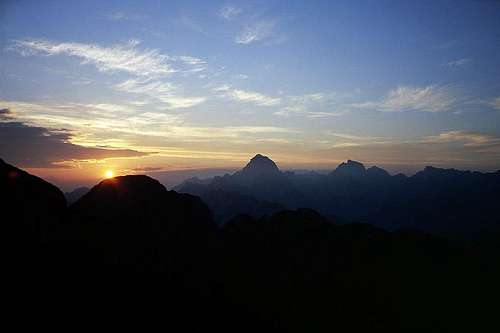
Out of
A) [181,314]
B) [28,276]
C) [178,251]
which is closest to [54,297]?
[28,276]

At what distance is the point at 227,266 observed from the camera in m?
63.0

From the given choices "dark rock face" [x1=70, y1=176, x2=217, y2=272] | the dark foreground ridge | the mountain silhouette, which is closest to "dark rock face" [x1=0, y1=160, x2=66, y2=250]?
the mountain silhouette

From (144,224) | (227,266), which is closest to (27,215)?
(144,224)

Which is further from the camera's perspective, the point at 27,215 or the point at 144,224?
the point at 144,224

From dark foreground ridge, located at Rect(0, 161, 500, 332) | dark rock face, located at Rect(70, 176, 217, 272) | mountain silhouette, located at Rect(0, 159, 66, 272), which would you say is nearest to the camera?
mountain silhouette, located at Rect(0, 159, 66, 272)

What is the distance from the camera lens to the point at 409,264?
213ft

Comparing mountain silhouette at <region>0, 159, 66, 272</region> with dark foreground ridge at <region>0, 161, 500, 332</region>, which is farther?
dark foreground ridge at <region>0, 161, 500, 332</region>

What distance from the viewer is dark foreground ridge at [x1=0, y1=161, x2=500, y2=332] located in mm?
29781

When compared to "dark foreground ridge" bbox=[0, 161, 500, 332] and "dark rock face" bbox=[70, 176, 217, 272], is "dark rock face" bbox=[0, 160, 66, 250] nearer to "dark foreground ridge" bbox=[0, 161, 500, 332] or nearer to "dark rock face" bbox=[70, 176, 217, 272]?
"dark foreground ridge" bbox=[0, 161, 500, 332]

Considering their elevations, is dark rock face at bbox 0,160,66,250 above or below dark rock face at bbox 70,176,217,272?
above

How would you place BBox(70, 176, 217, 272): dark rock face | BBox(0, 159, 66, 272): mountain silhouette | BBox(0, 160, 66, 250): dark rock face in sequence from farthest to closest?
BBox(70, 176, 217, 272): dark rock face → BBox(0, 160, 66, 250): dark rock face → BBox(0, 159, 66, 272): mountain silhouette

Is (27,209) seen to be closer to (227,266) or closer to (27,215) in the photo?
(27,215)

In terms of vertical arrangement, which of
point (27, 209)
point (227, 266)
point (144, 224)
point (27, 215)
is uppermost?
point (27, 209)

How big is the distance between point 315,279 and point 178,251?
25.2 meters
